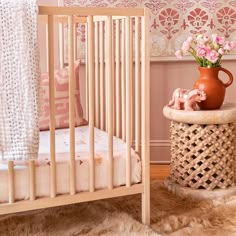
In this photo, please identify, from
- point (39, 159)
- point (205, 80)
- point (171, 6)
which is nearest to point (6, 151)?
point (39, 159)

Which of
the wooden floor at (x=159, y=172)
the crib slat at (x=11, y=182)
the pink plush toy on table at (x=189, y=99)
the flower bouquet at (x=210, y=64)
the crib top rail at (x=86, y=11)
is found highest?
the crib top rail at (x=86, y=11)

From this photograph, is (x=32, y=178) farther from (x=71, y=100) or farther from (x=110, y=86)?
(x=110, y=86)

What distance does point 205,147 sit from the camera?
208 cm

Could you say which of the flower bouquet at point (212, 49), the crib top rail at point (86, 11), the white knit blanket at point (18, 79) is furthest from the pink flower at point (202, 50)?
the white knit blanket at point (18, 79)

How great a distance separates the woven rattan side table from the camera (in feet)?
6.80

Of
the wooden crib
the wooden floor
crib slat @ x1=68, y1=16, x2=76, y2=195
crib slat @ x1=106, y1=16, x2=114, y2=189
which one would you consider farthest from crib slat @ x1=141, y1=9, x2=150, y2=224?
the wooden floor

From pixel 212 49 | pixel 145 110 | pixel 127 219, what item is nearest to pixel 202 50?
pixel 212 49

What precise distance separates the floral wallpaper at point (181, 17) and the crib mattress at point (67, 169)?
978mm

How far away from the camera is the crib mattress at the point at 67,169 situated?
1573 mm

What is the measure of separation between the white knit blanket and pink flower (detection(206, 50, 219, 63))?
2.89ft

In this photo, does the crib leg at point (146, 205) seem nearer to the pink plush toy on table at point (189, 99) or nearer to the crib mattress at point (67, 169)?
the crib mattress at point (67, 169)

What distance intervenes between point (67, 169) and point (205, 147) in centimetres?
70

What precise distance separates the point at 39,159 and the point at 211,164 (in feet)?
2.67

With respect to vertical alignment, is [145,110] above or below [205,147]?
above
